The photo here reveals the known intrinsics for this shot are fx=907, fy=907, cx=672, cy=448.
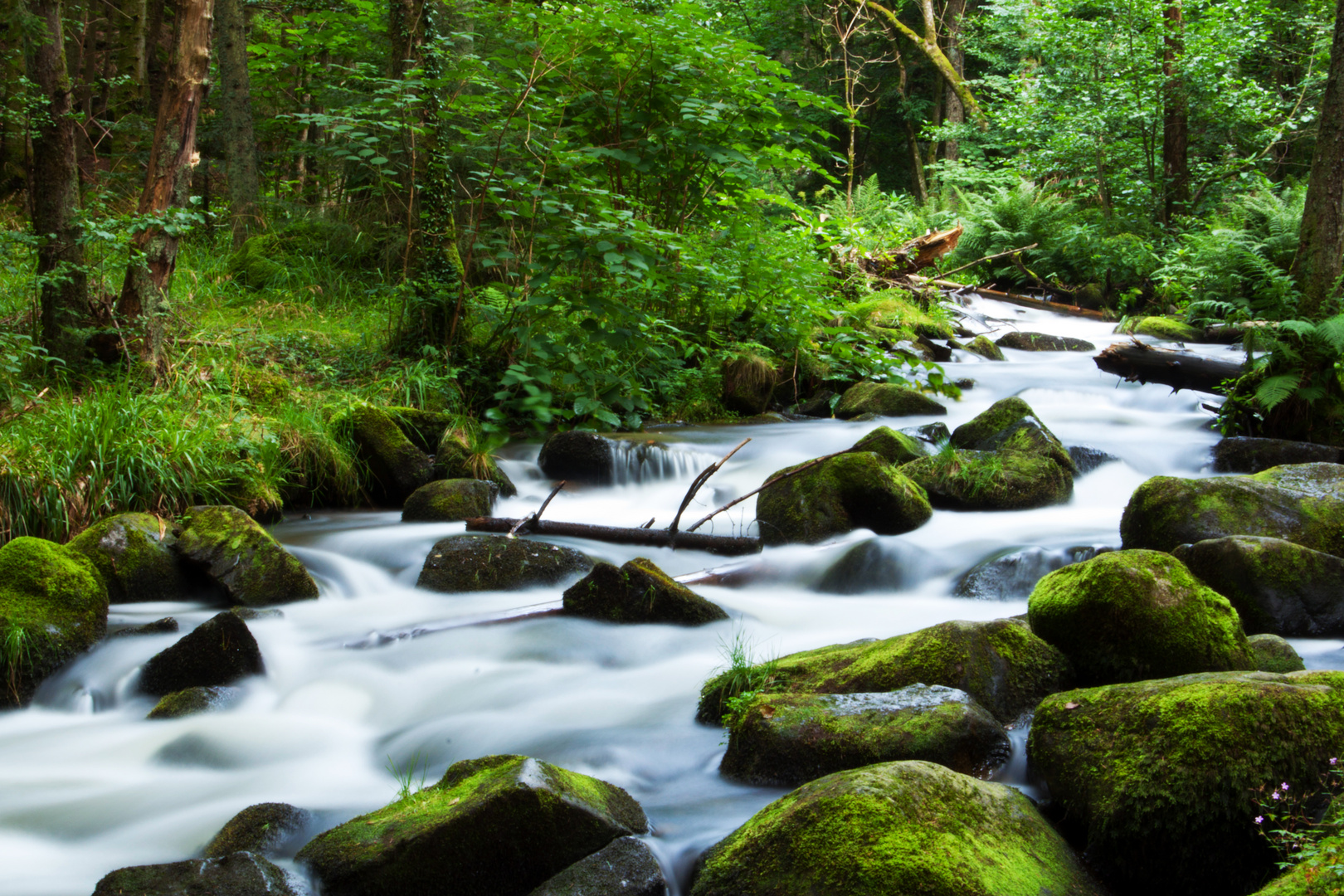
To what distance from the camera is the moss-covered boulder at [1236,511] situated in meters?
5.27

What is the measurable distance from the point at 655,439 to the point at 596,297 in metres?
2.57

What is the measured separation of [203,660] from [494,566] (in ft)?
5.66

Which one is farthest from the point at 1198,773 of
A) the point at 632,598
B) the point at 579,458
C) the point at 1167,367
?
the point at 1167,367

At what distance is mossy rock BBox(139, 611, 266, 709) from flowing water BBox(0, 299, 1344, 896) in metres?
0.09

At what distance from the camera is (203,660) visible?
13.9 ft

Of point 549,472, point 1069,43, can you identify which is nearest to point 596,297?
point 549,472

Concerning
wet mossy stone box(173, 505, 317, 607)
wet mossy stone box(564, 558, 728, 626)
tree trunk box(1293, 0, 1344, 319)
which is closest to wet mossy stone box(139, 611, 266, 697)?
wet mossy stone box(173, 505, 317, 607)

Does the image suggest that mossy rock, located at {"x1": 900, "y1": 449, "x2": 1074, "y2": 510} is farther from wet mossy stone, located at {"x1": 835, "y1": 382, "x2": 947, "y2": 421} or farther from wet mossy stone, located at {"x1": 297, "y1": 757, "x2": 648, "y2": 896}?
wet mossy stone, located at {"x1": 297, "y1": 757, "x2": 648, "y2": 896}

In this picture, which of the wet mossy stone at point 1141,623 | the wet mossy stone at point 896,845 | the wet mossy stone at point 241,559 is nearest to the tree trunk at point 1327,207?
the wet mossy stone at point 1141,623

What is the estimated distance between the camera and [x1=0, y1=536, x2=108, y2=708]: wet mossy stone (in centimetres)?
414

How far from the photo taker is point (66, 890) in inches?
118

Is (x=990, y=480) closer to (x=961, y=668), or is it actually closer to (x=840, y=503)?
(x=840, y=503)

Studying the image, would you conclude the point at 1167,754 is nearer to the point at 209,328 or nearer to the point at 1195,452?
the point at 1195,452

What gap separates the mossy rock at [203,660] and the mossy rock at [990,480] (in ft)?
15.8
